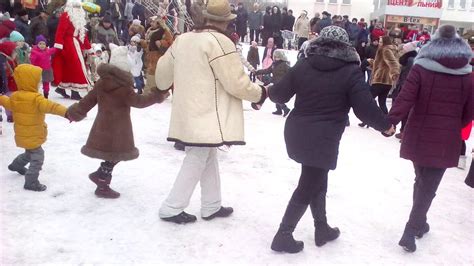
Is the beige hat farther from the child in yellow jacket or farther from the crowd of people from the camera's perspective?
the child in yellow jacket

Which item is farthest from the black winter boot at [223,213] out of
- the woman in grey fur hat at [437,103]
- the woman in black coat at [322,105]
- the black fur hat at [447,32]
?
the black fur hat at [447,32]

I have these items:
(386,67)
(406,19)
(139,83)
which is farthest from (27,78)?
(406,19)

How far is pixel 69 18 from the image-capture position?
834 cm

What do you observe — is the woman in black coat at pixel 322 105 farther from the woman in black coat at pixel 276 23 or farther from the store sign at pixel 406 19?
the store sign at pixel 406 19

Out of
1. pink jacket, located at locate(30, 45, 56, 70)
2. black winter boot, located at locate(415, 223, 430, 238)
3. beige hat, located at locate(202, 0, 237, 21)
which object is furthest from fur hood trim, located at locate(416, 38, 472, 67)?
pink jacket, located at locate(30, 45, 56, 70)

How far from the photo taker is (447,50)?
11.5 ft

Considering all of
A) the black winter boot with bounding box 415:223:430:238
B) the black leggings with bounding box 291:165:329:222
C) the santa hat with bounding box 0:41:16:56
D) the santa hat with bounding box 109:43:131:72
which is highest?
the santa hat with bounding box 109:43:131:72

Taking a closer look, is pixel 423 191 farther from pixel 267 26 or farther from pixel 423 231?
pixel 267 26

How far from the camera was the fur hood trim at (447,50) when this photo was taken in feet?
11.5

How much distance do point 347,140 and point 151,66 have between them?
4.11 m

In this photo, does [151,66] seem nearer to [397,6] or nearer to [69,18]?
[69,18]

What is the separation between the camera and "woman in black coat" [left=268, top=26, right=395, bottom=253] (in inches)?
128

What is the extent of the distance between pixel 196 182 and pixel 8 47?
511 cm

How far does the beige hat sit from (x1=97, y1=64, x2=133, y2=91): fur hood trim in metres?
0.93
